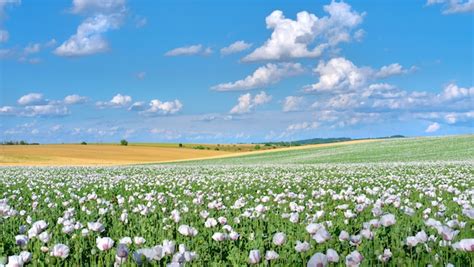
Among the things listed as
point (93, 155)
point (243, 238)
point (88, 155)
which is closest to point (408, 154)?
point (93, 155)

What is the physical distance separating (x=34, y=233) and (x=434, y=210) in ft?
19.8

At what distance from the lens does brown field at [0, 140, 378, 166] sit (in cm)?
8138

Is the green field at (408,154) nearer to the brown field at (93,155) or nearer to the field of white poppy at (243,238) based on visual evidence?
the brown field at (93,155)

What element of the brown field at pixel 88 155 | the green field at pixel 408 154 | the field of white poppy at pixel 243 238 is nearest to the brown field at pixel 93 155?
the brown field at pixel 88 155

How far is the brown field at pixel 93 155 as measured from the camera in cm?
8138

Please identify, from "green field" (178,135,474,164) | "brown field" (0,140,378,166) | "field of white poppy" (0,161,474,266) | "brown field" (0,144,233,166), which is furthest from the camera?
"brown field" (0,144,233,166)

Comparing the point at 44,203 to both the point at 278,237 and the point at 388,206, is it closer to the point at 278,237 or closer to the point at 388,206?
the point at 388,206

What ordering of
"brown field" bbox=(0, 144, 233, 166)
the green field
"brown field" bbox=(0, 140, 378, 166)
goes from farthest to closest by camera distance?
"brown field" bbox=(0, 144, 233, 166), "brown field" bbox=(0, 140, 378, 166), the green field

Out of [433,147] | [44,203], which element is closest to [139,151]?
[433,147]

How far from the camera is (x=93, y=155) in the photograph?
9231 cm

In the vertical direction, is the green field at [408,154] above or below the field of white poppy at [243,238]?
below

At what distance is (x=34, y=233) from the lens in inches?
228

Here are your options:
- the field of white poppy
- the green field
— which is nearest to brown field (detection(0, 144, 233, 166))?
the green field

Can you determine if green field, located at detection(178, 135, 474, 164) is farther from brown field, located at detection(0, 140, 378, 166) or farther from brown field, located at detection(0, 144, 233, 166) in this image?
brown field, located at detection(0, 144, 233, 166)
